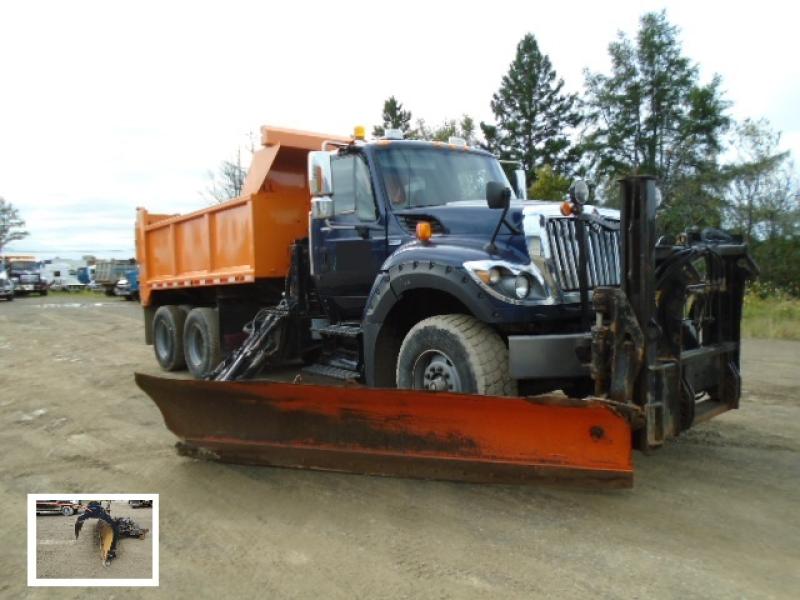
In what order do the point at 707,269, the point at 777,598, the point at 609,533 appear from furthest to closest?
the point at 707,269, the point at 609,533, the point at 777,598

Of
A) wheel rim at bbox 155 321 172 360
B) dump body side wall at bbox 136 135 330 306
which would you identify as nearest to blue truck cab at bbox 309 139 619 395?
dump body side wall at bbox 136 135 330 306

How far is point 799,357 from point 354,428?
7885 millimetres

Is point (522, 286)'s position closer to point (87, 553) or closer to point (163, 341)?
point (87, 553)

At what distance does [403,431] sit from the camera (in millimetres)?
4234

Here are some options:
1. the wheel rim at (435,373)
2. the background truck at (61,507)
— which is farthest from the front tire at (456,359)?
the background truck at (61,507)

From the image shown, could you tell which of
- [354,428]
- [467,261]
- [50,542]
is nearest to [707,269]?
[467,261]

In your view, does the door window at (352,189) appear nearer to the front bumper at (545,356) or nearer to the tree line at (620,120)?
the front bumper at (545,356)

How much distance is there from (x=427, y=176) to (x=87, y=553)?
13.2 feet

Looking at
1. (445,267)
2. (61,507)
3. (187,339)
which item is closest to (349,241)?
(445,267)

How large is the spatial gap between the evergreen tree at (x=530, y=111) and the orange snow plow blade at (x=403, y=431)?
38.6 m

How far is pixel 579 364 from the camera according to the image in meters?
4.17

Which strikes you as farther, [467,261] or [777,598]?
[467,261]

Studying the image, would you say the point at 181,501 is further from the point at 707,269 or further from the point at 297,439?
the point at 707,269

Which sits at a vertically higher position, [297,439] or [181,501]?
[297,439]
